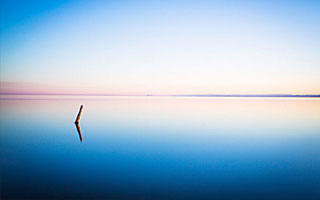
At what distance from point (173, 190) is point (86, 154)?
4.74 meters

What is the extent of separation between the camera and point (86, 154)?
9008mm

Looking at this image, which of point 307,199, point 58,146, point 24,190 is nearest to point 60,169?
point 24,190

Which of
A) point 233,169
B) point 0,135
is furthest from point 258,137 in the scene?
point 0,135

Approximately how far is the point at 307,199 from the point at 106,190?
4836mm

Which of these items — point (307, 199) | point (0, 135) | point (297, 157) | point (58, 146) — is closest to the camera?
point (307, 199)

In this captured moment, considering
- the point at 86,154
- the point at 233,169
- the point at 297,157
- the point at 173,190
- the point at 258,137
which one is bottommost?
the point at 173,190

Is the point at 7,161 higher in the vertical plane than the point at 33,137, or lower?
lower

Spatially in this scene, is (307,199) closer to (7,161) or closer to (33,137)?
(7,161)

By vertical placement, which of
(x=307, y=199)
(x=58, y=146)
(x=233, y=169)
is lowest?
(x=307, y=199)

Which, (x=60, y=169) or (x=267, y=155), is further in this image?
(x=267, y=155)

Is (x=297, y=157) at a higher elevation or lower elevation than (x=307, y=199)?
higher

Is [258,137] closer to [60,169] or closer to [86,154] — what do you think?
[86,154]

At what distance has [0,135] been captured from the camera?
1209 centimetres

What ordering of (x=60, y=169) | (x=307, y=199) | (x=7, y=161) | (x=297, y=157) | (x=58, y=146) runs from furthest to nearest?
(x=58, y=146) → (x=297, y=157) → (x=7, y=161) → (x=60, y=169) → (x=307, y=199)
